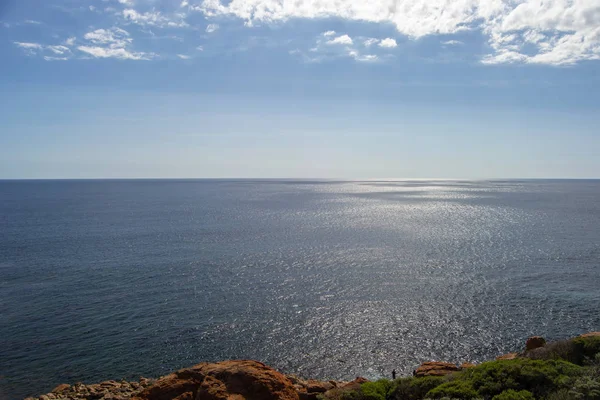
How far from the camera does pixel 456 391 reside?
703 inches

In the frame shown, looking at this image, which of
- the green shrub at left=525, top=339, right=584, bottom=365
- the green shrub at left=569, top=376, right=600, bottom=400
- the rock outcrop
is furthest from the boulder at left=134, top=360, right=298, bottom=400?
the green shrub at left=525, top=339, right=584, bottom=365

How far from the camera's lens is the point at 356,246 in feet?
252

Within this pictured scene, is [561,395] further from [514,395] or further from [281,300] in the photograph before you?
[281,300]

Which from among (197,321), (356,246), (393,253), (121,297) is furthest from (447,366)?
(356,246)

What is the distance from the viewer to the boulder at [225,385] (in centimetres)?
1781

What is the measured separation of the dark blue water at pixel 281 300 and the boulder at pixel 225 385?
13.2 m

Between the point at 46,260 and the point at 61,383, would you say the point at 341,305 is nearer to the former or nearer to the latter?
the point at 61,383

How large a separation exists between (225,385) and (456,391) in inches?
417

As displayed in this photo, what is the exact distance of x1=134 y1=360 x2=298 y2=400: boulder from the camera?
701 inches

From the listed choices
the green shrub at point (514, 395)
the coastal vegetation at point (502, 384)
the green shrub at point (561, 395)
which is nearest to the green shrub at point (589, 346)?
the coastal vegetation at point (502, 384)

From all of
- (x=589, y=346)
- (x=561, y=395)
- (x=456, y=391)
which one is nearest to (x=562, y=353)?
(x=589, y=346)

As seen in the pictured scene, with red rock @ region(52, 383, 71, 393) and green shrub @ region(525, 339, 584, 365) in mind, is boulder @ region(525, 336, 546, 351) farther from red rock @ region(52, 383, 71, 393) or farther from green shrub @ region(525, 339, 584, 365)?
red rock @ region(52, 383, 71, 393)

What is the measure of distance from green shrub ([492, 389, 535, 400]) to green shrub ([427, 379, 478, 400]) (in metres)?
1.12

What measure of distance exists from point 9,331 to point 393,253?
2195 inches
